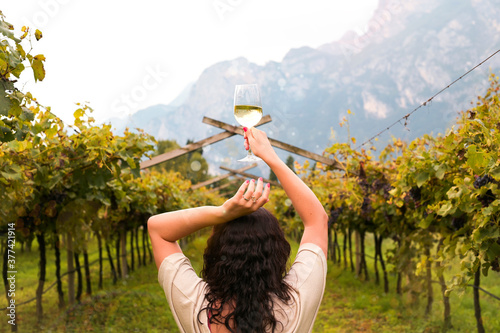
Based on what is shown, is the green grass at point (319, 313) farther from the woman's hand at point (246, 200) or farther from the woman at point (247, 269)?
the woman's hand at point (246, 200)

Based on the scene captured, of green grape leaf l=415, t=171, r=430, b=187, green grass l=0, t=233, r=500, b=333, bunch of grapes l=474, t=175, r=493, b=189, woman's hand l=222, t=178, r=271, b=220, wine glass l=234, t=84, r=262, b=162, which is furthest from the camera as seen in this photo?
green grass l=0, t=233, r=500, b=333

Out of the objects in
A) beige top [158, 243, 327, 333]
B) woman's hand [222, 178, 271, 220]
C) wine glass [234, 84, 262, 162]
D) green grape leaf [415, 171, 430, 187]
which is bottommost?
beige top [158, 243, 327, 333]

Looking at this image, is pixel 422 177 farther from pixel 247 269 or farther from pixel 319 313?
pixel 319 313

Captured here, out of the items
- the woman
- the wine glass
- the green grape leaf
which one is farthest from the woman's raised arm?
the green grape leaf

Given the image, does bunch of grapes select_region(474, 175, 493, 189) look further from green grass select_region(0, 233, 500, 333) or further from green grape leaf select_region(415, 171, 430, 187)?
green grass select_region(0, 233, 500, 333)

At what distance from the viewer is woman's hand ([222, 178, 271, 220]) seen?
122 cm

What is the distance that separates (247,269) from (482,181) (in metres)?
2.32

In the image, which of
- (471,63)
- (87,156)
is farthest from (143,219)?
(471,63)

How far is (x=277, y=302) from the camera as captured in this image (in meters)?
1.34

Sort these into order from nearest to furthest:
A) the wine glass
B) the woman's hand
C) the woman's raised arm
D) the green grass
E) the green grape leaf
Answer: the woman's hand
the woman's raised arm
the wine glass
the green grape leaf
the green grass

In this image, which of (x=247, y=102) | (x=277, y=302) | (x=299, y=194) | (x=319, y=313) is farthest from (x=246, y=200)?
(x=319, y=313)

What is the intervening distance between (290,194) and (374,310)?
7476 mm

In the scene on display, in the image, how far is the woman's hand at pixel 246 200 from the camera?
1220 millimetres

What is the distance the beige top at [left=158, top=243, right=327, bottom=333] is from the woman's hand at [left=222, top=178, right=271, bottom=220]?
270 mm
